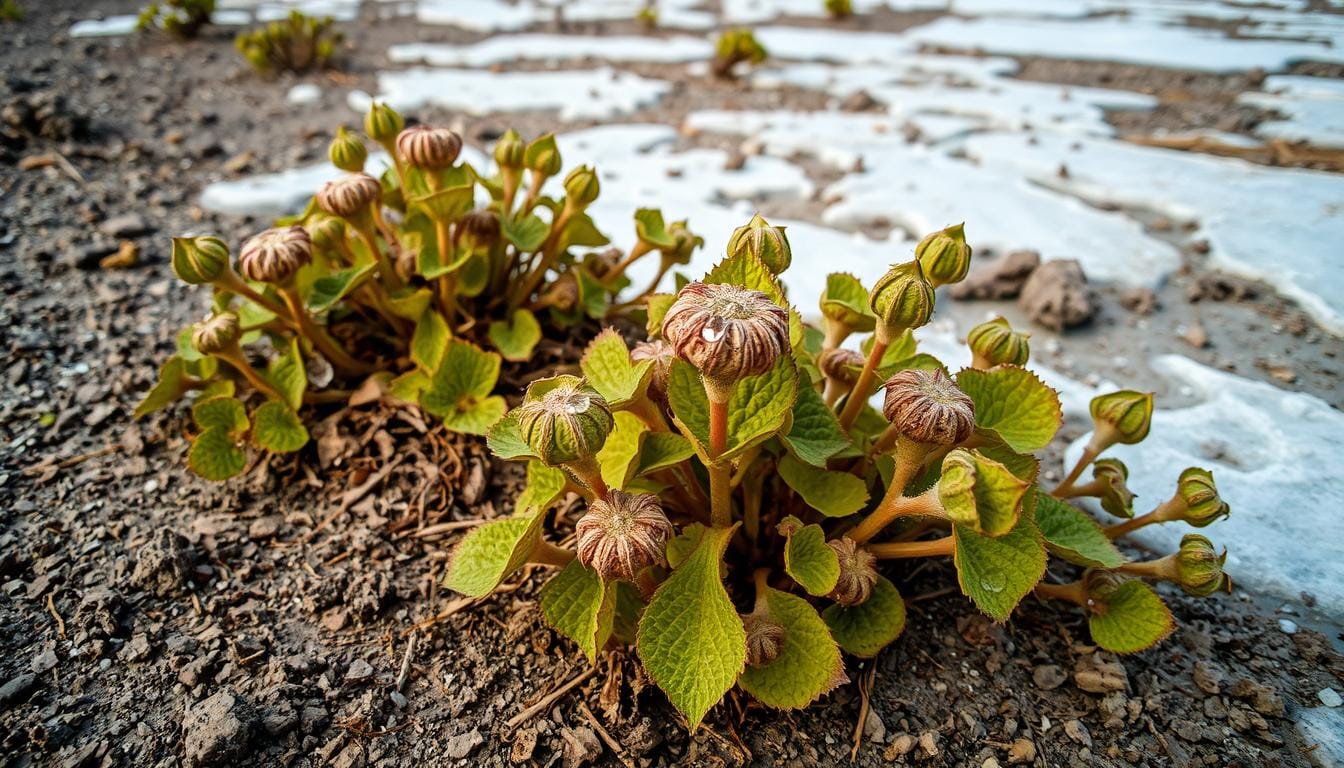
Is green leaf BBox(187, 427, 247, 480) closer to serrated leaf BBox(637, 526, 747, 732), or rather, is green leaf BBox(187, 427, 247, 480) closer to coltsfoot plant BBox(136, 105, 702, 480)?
coltsfoot plant BBox(136, 105, 702, 480)

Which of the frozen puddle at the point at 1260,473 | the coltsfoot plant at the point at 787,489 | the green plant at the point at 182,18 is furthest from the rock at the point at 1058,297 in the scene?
the green plant at the point at 182,18

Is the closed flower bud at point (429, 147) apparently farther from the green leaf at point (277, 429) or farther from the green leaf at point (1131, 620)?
the green leaf at point (1131, 620)

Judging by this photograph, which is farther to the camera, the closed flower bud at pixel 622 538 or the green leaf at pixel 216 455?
the green leaf at pixel 216 455

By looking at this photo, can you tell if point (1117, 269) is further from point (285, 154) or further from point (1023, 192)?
point (285, 154)

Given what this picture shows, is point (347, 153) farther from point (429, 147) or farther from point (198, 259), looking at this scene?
Result: point (198, 259)

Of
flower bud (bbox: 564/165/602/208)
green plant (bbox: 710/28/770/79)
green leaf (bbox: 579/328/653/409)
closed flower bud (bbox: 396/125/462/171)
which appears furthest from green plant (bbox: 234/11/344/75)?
green leaf (bbox: 579/328/653/409)

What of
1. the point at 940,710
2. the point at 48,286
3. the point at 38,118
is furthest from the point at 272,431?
the point at 38,118

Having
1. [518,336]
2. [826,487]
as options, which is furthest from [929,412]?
[518,336]
